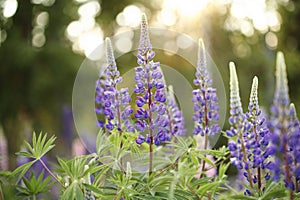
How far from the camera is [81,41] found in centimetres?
924

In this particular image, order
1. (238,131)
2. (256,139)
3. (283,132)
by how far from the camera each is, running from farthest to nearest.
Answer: (256,139)
(238,131)
(283,132)

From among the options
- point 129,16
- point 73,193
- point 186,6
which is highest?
point 186,6

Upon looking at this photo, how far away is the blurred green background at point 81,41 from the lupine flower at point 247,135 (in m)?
4.57

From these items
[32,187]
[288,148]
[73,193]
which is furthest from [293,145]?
[32,187]

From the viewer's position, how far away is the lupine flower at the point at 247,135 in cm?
158

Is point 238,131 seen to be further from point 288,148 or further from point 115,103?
point 115,103

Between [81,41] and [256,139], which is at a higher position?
[81,41]

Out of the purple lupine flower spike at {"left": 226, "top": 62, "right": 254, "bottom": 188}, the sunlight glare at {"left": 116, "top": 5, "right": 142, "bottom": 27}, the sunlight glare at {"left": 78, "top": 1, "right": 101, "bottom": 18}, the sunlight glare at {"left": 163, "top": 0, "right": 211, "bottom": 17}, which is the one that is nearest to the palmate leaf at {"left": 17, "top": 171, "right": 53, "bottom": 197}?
the purple lupine flower spike at {"left": 226, "top": 62, "right": 254, "bottom": 188}

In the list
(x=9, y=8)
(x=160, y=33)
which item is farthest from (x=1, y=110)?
(x=160, y=33)

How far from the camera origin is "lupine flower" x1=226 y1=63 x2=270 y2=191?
1576 millimetres

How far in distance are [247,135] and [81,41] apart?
25.8 ft

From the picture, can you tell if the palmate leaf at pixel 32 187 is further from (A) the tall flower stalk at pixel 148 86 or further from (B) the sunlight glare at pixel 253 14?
(B) the sunlight glare at pixel 253 14

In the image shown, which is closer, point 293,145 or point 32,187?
point 293,145

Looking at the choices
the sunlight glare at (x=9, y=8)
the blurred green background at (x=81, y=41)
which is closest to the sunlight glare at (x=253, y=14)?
the blurred green background at (x=81, y=41)
